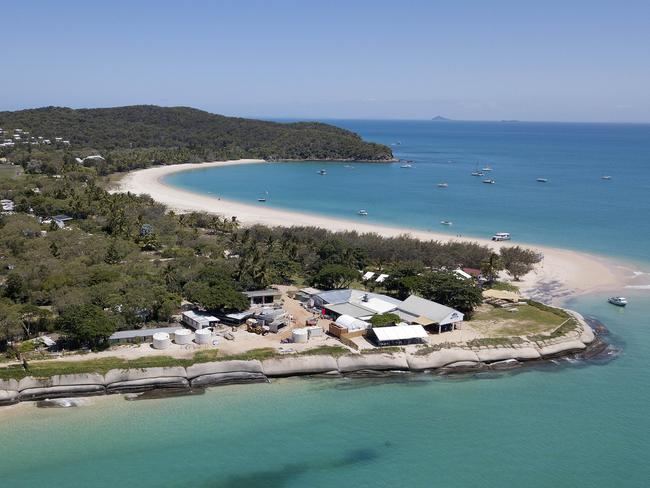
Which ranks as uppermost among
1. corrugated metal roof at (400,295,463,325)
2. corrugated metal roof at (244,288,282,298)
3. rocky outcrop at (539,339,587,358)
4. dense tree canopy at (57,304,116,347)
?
dense tree canopy at (57,304,116,347)

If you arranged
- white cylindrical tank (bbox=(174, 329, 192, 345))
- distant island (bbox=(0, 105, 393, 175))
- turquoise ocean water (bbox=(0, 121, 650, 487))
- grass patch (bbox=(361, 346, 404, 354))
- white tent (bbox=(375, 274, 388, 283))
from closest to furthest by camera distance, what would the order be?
turquoise ocean water (bbox=(0, 121, 650, 487)) → white cylindrical tank (bbox=(174, 329, 192, 345)) → grass patch (bbox=(361, 346, 404, 354)) → white tent (bbox=(375, 274, 388, 283)) → distant island (bbox=(0, 105, 393, 175))

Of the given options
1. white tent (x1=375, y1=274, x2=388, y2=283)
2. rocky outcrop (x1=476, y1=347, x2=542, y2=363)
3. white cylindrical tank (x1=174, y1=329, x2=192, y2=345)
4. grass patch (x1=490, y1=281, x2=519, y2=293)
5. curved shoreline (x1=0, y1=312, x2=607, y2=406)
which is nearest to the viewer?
curved shoreline (x1=0, y1=312, x2=607, y2=406)

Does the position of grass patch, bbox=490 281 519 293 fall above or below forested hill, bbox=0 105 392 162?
below

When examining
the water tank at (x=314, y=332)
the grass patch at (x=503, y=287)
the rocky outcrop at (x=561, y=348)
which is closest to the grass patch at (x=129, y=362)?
the water tank at (x=314, y=332)

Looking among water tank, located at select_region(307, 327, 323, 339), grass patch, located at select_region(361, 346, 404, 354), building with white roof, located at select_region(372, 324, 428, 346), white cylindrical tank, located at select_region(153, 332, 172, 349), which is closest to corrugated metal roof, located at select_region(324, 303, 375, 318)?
building with white roof, located at select_region(372, 324, 428, 346)

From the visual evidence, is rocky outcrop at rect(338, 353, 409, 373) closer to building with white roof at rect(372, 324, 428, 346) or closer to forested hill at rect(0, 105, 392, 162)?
building with white roof at rect(372, 324, 428, 346)

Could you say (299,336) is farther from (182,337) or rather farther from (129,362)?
(129,362)

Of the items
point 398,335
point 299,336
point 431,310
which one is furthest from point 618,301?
point 299,336

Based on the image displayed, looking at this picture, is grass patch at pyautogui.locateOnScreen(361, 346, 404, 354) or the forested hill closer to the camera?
grass patch at pyautogui.locateOnScreen(361, 346, 404, 354)
